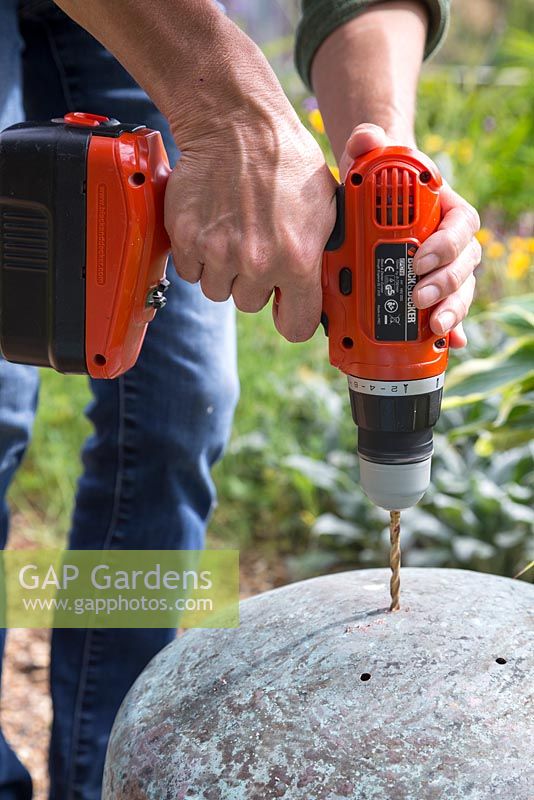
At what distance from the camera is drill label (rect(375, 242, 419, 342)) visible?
1.21 meters

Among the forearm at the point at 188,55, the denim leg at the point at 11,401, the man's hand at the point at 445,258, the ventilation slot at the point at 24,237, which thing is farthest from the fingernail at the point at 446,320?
the denim leg at the point at 11,401

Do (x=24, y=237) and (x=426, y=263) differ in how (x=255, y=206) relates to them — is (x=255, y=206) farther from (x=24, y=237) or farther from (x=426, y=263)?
(x=24, y=237)

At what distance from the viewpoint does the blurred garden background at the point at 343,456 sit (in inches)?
91.5

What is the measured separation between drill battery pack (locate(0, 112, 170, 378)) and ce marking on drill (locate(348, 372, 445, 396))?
0.31 metres

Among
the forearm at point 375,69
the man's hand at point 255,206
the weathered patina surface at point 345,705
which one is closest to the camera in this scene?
the weathered patina surface at point 345,705

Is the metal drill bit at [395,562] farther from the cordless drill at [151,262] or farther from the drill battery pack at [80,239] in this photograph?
the drill battery pack at [80,239]

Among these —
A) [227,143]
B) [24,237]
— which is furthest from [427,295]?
[24,237]

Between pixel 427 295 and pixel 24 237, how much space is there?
0.54m

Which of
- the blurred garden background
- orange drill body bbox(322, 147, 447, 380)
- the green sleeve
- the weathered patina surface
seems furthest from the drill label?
the blurred garden background

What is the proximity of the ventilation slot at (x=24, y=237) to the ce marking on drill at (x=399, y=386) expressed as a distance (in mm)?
458

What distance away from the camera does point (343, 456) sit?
273cm

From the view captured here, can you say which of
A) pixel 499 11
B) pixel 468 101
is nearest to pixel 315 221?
pixel 468 101

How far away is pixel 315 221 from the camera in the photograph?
3.94 ft

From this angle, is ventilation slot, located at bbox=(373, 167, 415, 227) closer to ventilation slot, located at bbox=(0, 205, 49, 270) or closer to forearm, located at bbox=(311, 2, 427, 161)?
forearm, located at bbox=(311, 2, 427, 161)
